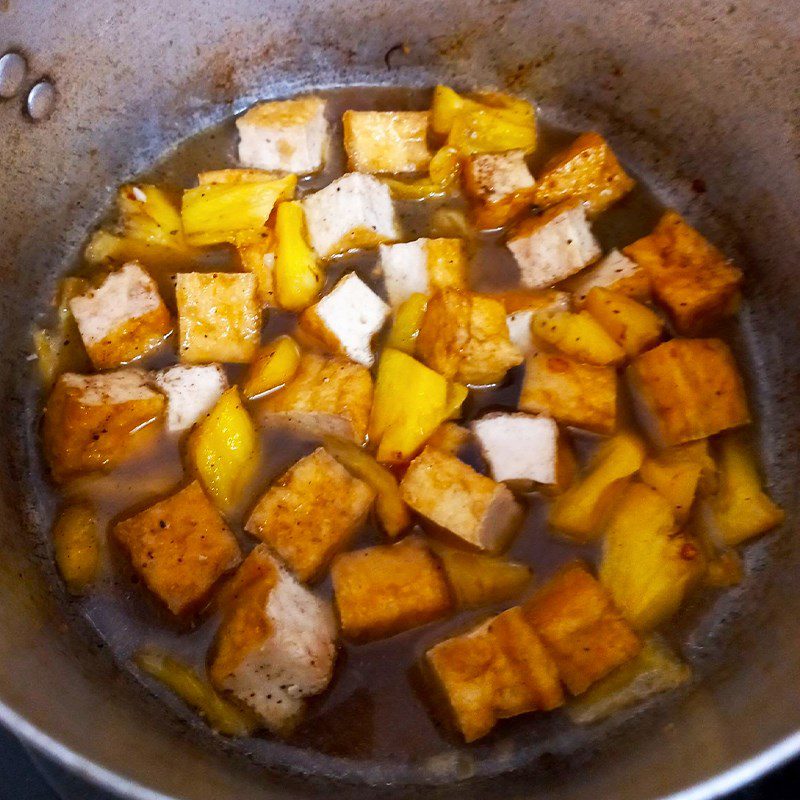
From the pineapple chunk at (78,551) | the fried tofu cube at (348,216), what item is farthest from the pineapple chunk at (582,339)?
the pineapple chunk at (78,551)

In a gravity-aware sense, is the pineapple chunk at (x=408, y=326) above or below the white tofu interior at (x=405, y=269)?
below

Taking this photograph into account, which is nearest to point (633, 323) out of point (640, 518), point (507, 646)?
point (640, 518)

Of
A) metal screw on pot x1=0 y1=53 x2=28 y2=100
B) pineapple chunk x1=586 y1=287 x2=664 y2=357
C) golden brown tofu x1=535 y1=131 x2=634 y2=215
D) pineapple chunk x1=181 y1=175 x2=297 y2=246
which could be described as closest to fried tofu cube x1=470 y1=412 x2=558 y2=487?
pineapple chunk x1=586 y1=287 x2=664 y2=357

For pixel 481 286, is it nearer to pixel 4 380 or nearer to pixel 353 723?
pixel 353 723

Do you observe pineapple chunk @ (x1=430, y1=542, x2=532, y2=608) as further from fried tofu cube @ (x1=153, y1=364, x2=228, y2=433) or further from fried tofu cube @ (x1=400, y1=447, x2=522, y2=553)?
fried tofu cube @ (x1=153, y1=364, x2=228, y2=433)

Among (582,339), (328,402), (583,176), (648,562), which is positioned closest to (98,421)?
(328,402)

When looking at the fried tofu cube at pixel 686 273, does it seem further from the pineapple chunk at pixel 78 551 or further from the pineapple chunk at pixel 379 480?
the pineapple chunk at pixel 78 551
